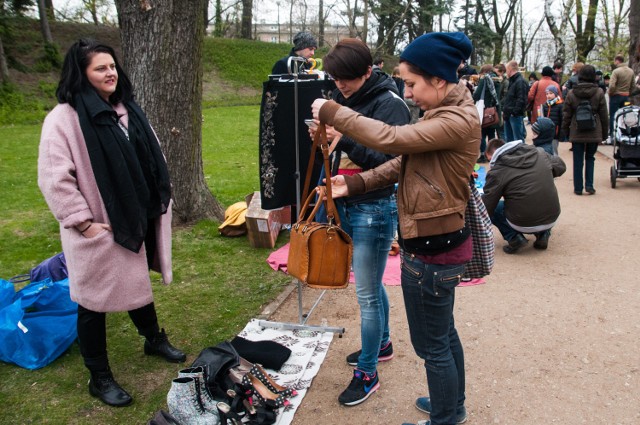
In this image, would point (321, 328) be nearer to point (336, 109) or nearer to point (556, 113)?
point (336, 109)

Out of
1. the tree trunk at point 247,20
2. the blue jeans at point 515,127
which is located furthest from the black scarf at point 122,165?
the tree trunk at point 247,20

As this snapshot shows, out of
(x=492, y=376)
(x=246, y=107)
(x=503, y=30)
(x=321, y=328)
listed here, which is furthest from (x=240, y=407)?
(x=503, y=30)

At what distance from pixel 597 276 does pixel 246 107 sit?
2003 cm

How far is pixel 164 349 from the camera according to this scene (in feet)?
11.8

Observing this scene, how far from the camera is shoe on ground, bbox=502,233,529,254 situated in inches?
229

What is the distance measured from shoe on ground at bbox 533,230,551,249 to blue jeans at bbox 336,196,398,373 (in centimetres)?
325

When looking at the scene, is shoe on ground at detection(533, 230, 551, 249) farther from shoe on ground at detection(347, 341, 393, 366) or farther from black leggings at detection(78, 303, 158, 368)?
black leggings at detection(78, 303, 158, 368)

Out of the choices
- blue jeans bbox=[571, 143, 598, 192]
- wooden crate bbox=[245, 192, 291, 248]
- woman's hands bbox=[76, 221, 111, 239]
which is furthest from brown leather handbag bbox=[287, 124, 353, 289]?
blue jeans bbox=[571, 143, 598, 192]

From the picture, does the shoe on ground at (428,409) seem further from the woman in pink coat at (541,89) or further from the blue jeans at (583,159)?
the woman in pink coat at (541,89)

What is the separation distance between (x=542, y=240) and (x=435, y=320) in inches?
152

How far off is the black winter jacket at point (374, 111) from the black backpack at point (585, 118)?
585cm

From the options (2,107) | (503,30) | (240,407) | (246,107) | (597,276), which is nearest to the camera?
(240,407)

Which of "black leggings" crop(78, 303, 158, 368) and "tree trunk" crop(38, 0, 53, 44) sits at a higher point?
"tree trunk" crop(38, 0, 53, 44)

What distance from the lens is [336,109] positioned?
2.34 metres
